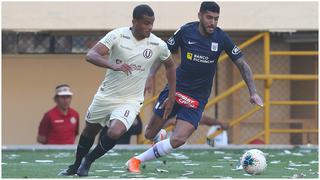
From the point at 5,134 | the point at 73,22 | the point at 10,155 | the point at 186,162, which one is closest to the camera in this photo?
the point at 186,162

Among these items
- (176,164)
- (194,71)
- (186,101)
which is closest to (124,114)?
(186,101)

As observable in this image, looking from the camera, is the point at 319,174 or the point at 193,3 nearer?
the point at 319,174

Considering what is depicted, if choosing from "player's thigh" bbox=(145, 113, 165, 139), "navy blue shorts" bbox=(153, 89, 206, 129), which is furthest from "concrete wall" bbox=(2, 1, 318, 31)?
"navy blue shorts" bbox=(153, 89, 206, 129)

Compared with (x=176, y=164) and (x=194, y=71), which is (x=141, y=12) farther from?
(x=176, y=164)

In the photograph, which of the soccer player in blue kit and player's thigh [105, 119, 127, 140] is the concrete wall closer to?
the soccer player in blue kit

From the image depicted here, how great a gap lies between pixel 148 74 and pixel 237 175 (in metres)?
1.41

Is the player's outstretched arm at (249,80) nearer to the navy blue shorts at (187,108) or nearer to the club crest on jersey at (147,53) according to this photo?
the navy blue shorts at (187,108)

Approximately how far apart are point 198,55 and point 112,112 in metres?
1.36

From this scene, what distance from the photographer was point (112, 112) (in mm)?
11250

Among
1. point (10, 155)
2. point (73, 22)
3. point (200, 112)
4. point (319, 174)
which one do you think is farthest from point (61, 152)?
point (319, 174)

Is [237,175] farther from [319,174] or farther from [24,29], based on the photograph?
[24,29]

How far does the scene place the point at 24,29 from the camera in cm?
1731

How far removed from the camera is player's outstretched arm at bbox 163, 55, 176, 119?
1147cm

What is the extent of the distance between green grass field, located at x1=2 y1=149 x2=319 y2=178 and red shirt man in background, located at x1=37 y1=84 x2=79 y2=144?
3.56 ft
